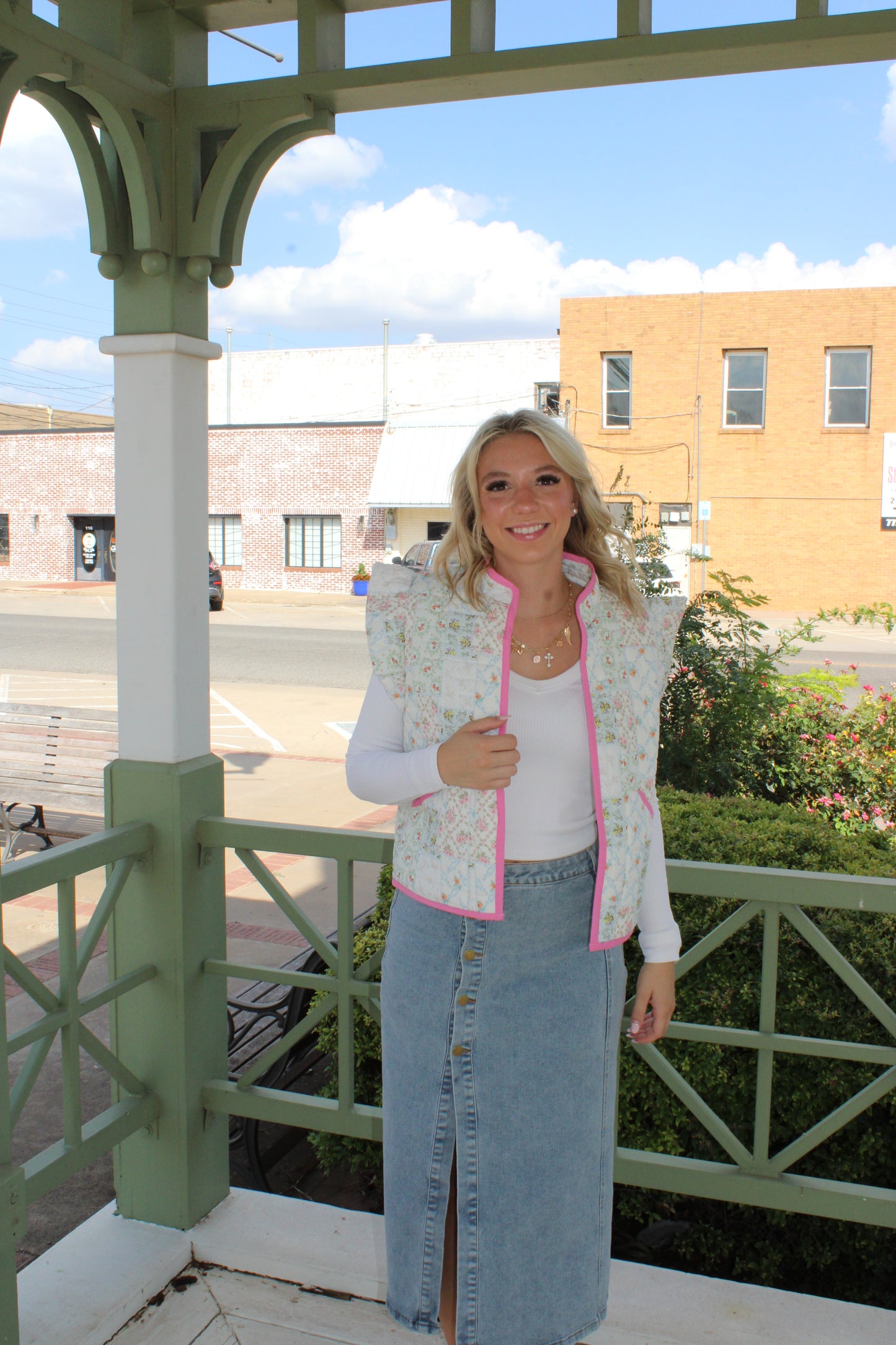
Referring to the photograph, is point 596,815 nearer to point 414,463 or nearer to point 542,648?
point 542,648

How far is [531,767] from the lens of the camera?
1935 mm

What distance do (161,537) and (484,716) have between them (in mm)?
1232

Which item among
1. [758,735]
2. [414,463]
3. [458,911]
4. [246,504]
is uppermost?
[414,463]

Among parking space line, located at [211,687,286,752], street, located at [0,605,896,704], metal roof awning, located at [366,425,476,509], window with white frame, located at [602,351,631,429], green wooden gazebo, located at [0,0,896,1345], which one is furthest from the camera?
metal roof awning, located at [366,425,476,509]

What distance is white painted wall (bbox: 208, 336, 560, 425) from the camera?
3362 cm

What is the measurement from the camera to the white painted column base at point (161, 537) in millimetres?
2764

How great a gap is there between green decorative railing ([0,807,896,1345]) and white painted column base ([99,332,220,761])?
0.20m

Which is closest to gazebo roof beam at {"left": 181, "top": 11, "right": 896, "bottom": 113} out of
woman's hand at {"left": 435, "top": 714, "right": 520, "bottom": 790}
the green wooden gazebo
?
the green wooden gazebo

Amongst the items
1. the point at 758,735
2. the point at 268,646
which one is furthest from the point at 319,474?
the point at 758,735

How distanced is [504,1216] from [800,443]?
2422 centimetres

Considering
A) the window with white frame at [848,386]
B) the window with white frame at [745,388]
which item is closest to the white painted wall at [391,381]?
the window with white frame at [745,388]

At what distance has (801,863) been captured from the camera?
10.7 ft

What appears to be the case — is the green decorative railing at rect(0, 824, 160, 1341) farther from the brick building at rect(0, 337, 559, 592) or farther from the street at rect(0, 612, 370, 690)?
the brick building at rect(0, 337, 559, 592)

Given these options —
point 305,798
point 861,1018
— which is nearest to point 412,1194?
point 861,1018
